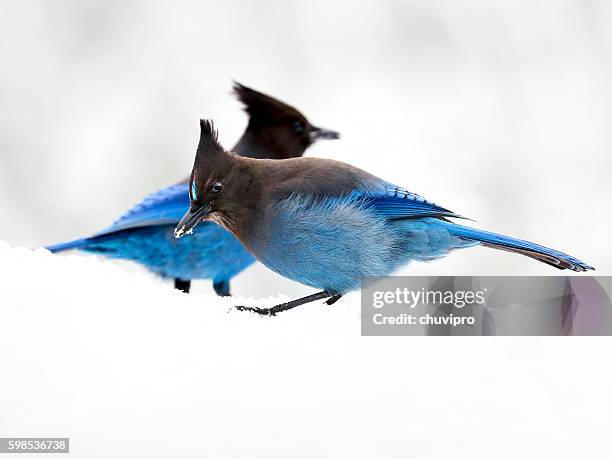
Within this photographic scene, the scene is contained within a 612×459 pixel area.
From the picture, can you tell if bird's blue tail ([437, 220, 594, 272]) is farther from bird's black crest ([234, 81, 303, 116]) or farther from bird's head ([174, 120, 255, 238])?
bird's black crest ([234, 81, 303, 116])

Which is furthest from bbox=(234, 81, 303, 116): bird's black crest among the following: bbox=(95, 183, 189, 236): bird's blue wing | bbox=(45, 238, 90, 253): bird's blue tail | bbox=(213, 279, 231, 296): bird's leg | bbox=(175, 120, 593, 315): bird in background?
bbox=(175, 120, 593, 315): bird in background

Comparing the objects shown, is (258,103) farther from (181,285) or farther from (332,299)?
(332,299)

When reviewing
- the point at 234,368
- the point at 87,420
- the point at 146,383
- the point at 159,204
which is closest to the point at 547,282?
the point at 234,368

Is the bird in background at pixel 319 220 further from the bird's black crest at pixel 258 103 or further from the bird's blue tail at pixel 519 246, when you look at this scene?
the bird's black crest at pixel 258 103

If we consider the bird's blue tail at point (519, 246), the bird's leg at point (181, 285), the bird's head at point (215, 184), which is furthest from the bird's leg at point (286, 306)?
the bird's leg at point (181, 285)

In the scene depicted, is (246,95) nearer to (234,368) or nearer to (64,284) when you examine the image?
(64,284)

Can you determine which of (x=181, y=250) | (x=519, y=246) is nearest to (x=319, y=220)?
(x=519, y=246)
